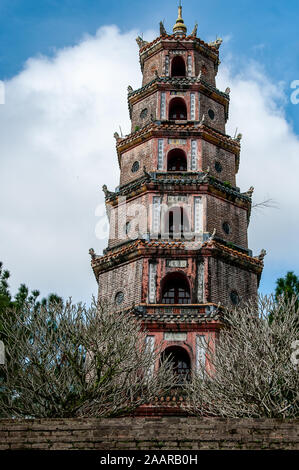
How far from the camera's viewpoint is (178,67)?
101 feet

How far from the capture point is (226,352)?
1923cm

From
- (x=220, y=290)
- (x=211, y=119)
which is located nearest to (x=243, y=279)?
(x=220, y=290)

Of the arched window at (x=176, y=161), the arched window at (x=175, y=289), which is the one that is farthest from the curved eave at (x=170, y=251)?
the arched window at (x=176, y=161)

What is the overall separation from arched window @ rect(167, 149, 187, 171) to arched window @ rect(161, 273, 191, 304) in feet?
17.7

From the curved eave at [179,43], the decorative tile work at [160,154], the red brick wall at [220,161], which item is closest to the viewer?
the decorative tile work at [160,154]

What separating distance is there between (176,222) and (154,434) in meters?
16.4

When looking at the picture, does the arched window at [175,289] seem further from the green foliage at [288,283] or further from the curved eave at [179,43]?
the curved eave at [179,43]

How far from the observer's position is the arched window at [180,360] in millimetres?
21719

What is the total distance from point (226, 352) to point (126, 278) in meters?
5.95

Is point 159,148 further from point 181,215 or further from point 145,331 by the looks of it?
point 145,331

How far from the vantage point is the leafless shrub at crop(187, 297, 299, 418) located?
1756 centimetres

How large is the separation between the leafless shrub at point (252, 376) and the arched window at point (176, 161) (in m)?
8.87

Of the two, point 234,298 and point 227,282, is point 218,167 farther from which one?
point 234,298

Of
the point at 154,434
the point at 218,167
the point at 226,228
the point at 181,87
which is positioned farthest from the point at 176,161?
the point at 154,434
